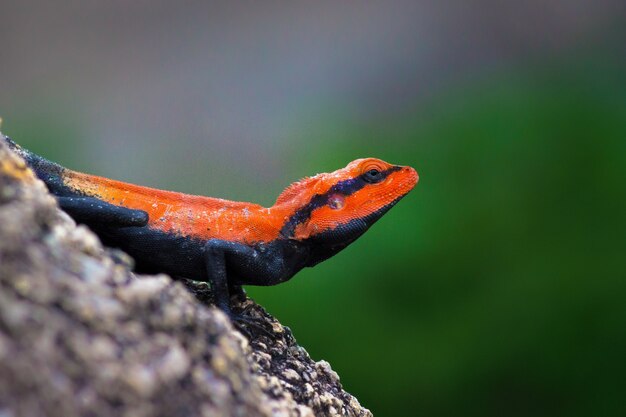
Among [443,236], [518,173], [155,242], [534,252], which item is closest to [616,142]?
[518,173]

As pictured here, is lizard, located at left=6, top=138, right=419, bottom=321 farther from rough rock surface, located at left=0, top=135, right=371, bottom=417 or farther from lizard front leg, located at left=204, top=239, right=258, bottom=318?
rough rock surface, located at left=0, top=135, right=371, bottom=417

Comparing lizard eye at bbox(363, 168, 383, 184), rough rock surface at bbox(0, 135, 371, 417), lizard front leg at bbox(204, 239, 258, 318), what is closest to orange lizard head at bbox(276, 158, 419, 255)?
lizard eye at bbox(363, 168, 383, 184)

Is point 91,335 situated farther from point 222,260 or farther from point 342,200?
point 342,200

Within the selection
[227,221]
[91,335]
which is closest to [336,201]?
[227,221]

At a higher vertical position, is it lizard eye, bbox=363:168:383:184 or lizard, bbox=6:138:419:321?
lizard eye, bbox=363:168:383:184

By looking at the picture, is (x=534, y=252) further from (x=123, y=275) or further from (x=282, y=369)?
(x=123, y=275)

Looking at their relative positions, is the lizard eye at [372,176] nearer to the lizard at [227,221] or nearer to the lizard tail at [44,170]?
the lizard at [227,221]

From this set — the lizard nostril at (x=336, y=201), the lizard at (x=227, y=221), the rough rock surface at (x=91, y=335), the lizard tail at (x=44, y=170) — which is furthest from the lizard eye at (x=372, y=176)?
the rough rock surface at (x=91, y=335)
